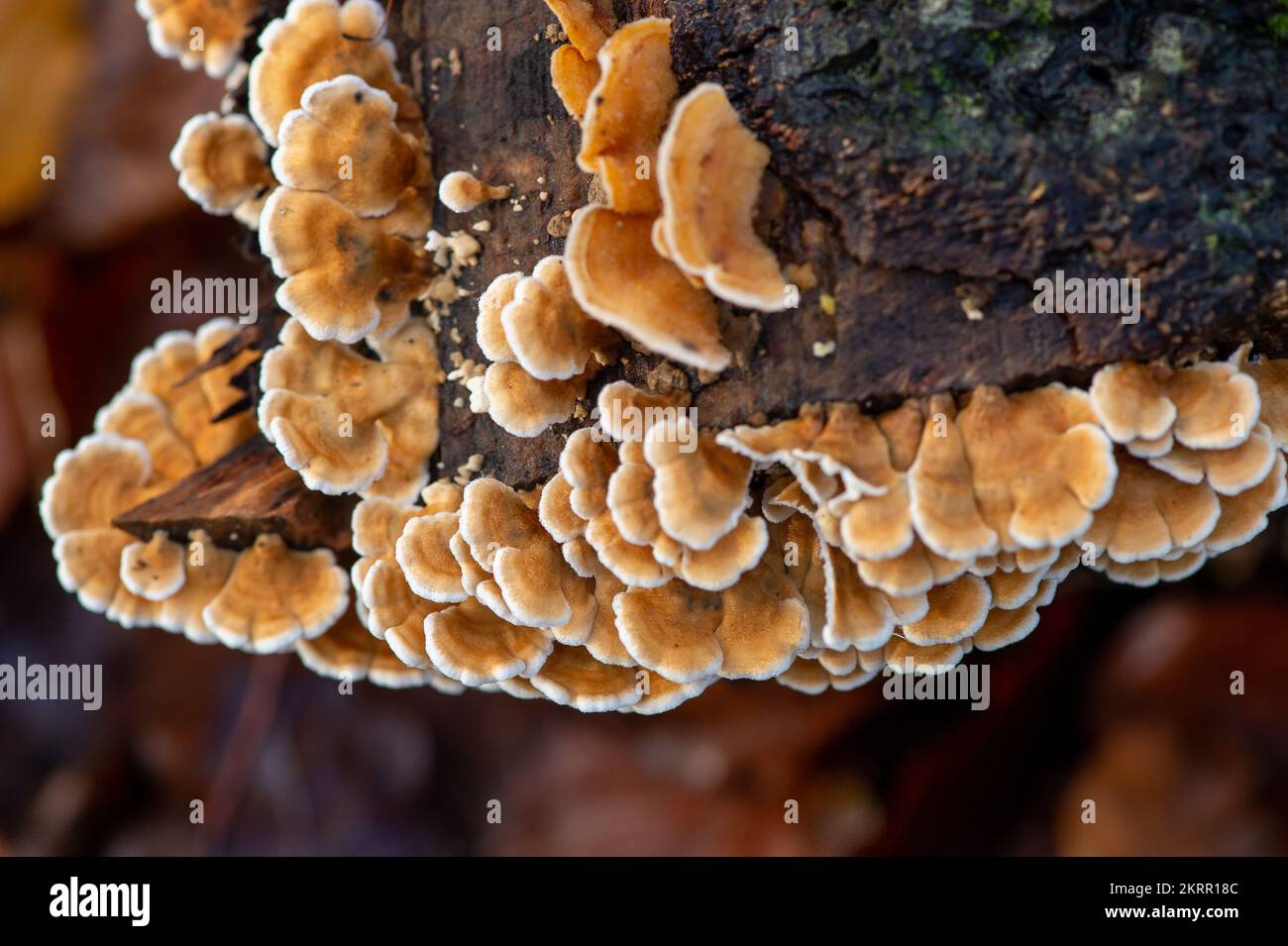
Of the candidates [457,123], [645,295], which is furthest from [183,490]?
[645,295]

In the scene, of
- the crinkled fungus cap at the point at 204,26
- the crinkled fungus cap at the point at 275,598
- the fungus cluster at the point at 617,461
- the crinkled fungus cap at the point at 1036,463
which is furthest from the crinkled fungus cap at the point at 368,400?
the crinkled fungus cap at the point at 1036,463

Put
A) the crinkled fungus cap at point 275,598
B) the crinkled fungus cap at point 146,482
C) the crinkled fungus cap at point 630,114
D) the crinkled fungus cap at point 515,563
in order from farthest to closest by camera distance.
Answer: the crinkled fungus cap at point 146,482 < the crinkled fungus cap at point 275,598 < the crinkled fungus cap at point 515,563 < the crinkled fungus cap at point 630,114

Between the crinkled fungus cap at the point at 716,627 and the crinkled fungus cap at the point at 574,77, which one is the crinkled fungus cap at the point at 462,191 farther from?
the crinkled fungus cap at the point at 716,627

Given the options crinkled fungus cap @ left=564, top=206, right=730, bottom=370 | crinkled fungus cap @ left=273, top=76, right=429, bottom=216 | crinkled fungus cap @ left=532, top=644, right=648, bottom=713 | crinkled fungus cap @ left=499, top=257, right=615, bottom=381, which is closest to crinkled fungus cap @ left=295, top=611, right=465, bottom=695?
crinkled fungus cap @ left=532, top=644, right=648, bottom=713

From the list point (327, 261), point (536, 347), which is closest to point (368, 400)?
point (327, 261)

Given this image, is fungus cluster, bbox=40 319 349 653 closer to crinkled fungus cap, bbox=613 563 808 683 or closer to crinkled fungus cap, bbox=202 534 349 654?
crinkled fungus cap, bbox=202 534 349 654

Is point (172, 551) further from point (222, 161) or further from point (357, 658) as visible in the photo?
point (222, 161)
